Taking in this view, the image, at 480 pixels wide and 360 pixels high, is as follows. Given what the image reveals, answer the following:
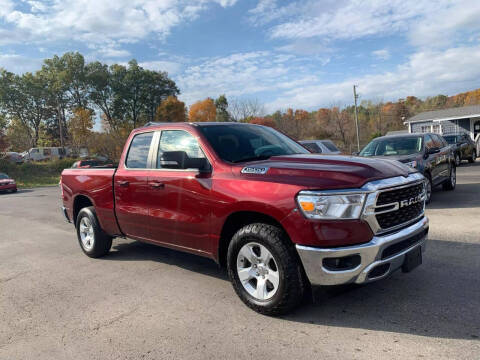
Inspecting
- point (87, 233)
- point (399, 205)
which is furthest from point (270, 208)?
point (87, 233)

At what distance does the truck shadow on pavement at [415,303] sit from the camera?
313 centimetres

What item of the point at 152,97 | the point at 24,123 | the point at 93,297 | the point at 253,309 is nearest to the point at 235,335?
the point at 253,309

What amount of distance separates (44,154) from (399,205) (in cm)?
5640

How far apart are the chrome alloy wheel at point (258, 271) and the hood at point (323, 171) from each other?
68 centimetres

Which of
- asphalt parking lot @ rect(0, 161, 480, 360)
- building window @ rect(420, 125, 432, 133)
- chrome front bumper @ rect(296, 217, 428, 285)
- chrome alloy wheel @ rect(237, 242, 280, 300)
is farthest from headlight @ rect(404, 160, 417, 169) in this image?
building window @ rect(420, 125, 432, 133)

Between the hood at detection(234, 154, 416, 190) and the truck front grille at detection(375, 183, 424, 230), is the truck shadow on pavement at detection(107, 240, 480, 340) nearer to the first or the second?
the truck front grille at detection(375, 183, 424, 230)

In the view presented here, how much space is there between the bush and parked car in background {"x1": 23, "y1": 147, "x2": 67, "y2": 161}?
933cm

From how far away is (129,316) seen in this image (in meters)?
3.71

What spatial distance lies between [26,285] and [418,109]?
93867 mm

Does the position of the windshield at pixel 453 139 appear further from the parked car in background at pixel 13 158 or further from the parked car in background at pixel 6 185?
the parked car in background at pixel 13 158

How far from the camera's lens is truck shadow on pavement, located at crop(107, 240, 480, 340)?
313cm

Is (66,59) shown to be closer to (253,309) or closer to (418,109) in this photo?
(253,309)

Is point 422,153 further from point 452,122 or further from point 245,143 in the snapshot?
point 452,122

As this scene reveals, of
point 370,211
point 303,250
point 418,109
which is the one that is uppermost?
point 418,109
